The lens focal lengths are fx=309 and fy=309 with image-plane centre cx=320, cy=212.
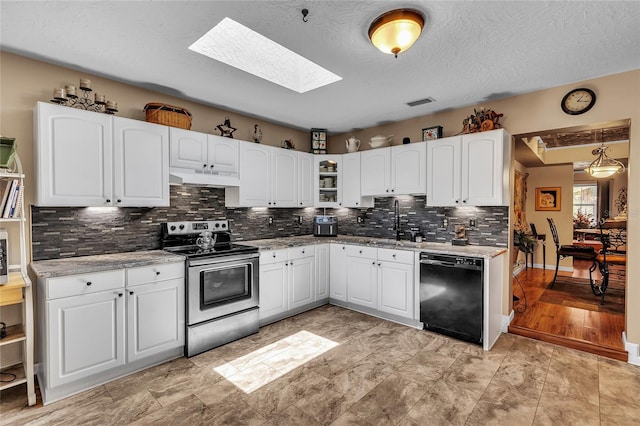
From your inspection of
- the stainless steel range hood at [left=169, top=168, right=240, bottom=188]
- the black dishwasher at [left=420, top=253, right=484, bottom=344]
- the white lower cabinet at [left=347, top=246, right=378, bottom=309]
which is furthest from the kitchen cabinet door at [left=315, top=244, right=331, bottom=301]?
the stainless steel range hood at [left=169, top=168, right=240, bottom=188]

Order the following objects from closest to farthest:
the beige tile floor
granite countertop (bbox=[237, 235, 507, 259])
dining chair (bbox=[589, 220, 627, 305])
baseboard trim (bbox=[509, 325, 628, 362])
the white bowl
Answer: the beige tile floor < baseboard trim (bbox=[509, 325, 628, 362]) < granite countertop (bbox=[237, 235, 507, 259]) < dining chair (bbox=[589, 220, 627, 305]) < the white bowl

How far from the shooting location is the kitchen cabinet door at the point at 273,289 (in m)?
3.60

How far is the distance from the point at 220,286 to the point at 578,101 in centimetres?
402

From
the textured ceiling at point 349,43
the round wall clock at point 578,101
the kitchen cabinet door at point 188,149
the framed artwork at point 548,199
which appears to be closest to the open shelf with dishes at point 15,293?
the textured ceiling at point 349,43

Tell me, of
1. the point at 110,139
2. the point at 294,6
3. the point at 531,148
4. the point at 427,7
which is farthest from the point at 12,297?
the point at 531,148

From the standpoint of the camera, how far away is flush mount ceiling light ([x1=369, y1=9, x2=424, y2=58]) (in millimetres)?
1940

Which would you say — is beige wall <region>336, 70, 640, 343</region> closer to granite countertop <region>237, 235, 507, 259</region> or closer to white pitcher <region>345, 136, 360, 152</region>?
granite countertop <region>237, 235, 507, 259</region>

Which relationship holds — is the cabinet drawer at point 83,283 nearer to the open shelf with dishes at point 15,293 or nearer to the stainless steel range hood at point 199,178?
the open shelf with dishes at point 15,293

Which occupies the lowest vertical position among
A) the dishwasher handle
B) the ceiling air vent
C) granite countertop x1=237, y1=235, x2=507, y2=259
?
the dishwasher handle

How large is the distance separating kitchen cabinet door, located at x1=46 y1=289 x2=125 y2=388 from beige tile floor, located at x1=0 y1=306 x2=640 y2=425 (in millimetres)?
195

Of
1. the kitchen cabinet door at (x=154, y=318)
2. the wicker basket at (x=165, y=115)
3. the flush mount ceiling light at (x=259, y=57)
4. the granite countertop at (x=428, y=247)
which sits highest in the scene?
the flush mount ceiling light at (x=259, y=57)

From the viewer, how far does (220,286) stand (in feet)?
10.3

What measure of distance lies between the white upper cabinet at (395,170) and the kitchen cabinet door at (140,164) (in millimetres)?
2599

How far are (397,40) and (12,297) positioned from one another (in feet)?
10.2
